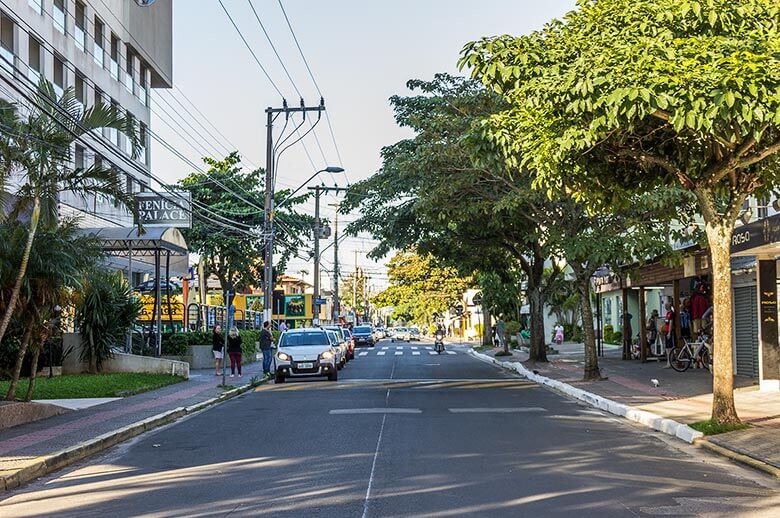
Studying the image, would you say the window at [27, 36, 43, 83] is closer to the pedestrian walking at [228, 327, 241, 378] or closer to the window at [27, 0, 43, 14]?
the window at [27, 0, 43, 14]

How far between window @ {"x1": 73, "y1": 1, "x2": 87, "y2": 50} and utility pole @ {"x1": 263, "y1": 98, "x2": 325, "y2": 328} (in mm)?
7377

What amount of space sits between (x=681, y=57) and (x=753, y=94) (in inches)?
43.1

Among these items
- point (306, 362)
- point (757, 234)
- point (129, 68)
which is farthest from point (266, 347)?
Result: point (129, 68)

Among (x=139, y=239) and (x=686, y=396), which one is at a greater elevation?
(x=139, y=239)

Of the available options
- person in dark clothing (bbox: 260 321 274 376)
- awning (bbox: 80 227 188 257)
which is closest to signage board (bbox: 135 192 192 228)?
awning (bbox: 80 227 188 257)

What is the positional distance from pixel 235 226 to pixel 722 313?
3985 centimetres

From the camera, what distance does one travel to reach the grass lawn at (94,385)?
71.3 feet

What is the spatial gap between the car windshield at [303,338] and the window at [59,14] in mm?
14351

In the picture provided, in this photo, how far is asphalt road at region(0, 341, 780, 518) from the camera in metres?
9.10

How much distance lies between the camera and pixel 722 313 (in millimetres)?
13844

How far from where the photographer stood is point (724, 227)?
45.6 ft

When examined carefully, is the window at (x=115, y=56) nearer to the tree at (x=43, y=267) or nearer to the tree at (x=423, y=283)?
the tree at (x=43, y=267)

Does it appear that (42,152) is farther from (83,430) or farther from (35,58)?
(35,58)

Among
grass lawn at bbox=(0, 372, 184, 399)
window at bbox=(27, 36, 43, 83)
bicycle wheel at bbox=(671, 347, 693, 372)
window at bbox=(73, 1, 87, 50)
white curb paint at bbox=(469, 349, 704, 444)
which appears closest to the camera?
white curb paint at bbox=(469, 349, 704, 444)
